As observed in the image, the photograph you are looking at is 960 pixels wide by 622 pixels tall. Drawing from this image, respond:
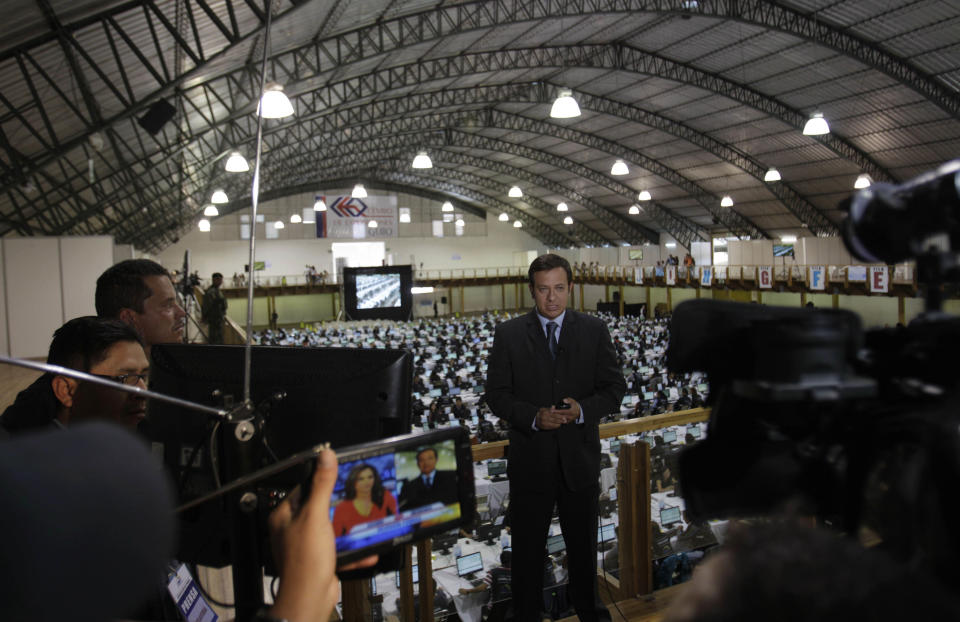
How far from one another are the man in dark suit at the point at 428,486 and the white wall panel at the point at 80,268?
1743 centimetres

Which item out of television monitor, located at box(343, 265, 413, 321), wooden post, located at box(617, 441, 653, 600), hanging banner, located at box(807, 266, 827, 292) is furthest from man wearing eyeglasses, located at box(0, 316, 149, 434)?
television monitor, located at box(343, 265, 413, 321)

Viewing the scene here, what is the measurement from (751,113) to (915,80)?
Answer: 6327 mm

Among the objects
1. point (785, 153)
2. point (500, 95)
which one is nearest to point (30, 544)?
point (500, 95)

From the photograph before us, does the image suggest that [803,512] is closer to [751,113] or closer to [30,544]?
[30,544]

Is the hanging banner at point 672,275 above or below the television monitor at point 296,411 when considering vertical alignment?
above

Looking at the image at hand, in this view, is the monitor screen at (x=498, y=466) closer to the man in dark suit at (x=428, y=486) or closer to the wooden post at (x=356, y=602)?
the wooden post at (x=356, y=602)

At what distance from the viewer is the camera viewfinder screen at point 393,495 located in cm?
114

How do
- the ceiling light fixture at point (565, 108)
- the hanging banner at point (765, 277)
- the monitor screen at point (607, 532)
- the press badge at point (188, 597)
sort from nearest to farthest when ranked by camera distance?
the press badge at point (188, 597), the monitor screen at point (607, 532), the ceiling light fixture at point (565, 108), the hanging banner at point (765, 277)

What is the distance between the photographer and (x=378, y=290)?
2872 cm

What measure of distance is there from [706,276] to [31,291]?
24250 mm

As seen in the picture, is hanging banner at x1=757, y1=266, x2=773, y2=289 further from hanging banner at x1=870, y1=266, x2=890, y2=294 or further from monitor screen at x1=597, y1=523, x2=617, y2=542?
monitor screen at x1=597, y1=523, x2=617, y2=542

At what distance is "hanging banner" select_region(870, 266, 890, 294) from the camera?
1961cm

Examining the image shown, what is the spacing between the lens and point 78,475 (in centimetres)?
48

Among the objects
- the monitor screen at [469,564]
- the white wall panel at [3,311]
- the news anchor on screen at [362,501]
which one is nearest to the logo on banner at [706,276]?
the white wall panel at [3,311]
